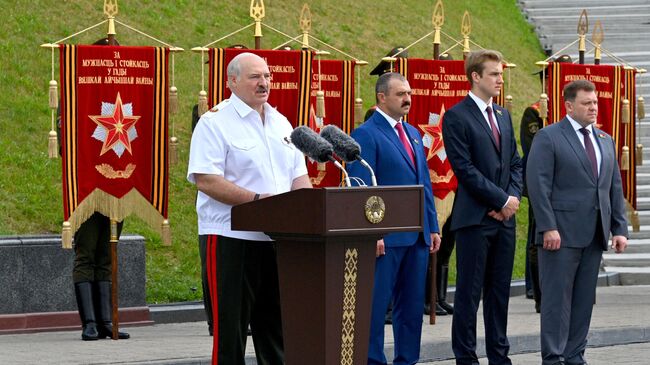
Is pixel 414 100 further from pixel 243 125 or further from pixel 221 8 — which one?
pixel 221 8

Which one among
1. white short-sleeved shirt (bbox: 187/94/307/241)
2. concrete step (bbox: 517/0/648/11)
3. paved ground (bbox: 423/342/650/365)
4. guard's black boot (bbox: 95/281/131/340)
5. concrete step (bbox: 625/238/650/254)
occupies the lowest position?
paved ground (bbox: 423/342/650/365)

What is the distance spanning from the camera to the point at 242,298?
24.3 feet

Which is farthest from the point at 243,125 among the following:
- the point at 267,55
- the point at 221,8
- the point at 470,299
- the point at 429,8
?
the point at 429,8

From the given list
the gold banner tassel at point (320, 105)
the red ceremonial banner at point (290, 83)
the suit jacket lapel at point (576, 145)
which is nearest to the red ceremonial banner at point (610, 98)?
the gold banner tassel at point (320, 105)

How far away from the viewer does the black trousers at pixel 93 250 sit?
1097 centimetres

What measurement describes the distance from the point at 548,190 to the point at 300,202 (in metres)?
3.18

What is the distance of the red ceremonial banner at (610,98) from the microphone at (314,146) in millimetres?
5993

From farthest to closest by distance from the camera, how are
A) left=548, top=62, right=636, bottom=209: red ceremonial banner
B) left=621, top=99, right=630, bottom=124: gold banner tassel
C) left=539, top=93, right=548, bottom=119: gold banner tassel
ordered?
left=621, top=99, right=630, bottom=124: gold banner tassel, left=548, top=62, right=636, bottom=209: red ceremonial banner, left=539, top=93, right=548, bottom=119: gold banner tassel

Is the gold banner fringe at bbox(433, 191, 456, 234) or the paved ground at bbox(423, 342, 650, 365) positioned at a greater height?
the gold banner fringe at bbox(433, 191, 456, 234)

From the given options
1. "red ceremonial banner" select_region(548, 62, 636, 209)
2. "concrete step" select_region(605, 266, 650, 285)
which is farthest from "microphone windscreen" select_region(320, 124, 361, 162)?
"concrete step" select_region(605, 266, 650, 285)

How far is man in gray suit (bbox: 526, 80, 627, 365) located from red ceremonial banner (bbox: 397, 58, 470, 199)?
2333 millimetres

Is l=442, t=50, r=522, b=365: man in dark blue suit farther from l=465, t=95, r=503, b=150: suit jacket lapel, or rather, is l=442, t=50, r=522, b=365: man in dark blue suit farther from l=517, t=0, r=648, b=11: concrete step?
l=517, t=0, r=648, b=11: concrete step

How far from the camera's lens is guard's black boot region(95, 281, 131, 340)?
11008 mm

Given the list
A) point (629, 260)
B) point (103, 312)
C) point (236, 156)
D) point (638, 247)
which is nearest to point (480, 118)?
point (236, 156)
